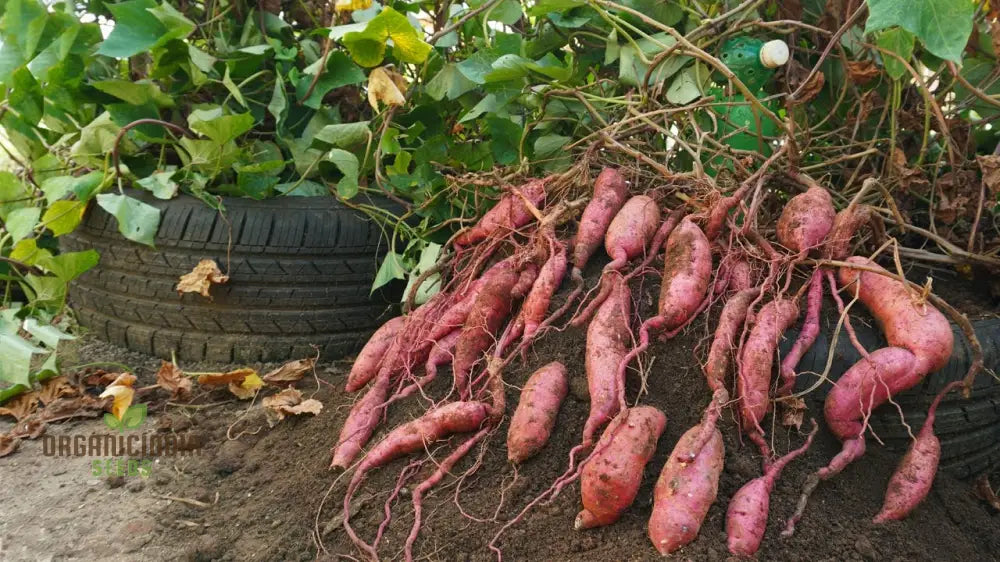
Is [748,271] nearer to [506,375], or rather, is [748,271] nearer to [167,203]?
[506,375]

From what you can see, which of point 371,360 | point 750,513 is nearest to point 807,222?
point 750,513

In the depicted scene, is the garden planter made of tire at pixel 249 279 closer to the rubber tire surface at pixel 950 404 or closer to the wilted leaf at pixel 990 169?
the rubber tire surface at pixel 950 404

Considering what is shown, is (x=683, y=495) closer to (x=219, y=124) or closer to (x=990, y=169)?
(x=990, y=169)

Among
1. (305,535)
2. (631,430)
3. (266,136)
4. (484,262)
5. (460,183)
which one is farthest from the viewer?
(266,136)

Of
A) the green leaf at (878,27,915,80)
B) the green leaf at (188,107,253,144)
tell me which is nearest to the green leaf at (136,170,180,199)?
the green leaf at (188,107,253,144)

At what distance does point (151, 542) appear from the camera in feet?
4.86

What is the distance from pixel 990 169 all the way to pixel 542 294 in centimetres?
102

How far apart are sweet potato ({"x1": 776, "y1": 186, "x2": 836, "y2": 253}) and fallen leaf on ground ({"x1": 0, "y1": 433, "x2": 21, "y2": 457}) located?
186 centimetres

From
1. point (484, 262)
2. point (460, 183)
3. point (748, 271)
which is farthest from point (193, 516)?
point (748, 271)

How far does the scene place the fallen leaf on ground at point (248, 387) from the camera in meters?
2.11

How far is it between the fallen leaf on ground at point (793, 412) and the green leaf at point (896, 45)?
79 centimetres

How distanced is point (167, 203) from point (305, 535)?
126 cm

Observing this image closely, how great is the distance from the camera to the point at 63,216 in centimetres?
227

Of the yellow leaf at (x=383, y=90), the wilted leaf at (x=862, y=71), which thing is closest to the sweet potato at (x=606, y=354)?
the wilted leaf at (x=862, y=71)
